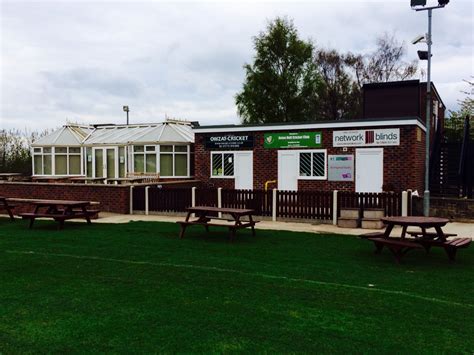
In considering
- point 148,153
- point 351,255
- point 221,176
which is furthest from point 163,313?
point 148,153

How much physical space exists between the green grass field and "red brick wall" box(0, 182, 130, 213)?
6328mm

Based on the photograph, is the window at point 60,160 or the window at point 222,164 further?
the window at point 60,160

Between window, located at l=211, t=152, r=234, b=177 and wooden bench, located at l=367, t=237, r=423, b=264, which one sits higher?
window, located at l=211, t=152, r=234, b=177

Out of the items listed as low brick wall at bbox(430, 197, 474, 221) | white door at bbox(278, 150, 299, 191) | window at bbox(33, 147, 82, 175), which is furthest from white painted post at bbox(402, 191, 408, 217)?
window at bbox(33, 147, 82, 175)

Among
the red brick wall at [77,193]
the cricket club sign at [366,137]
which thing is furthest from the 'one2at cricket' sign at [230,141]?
the red brick wall at [77,193]

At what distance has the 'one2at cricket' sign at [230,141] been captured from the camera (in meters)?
Result: 19.0

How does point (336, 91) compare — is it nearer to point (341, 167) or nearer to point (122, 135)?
point (122, 135)

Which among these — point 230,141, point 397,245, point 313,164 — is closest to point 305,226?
point 397,245

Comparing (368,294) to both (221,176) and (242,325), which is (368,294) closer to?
(242,325)

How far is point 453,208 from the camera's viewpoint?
46.2 ft

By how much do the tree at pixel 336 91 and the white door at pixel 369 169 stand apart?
24.4m

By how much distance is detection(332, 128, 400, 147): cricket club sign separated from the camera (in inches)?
647

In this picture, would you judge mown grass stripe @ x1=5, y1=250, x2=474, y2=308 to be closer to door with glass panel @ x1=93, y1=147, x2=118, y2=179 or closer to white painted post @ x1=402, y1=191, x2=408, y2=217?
white painted post @ x1=402, y1=191, x2=408, y2=217

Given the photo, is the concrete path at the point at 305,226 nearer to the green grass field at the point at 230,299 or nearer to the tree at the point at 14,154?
the green grass field at the point at 230,299
